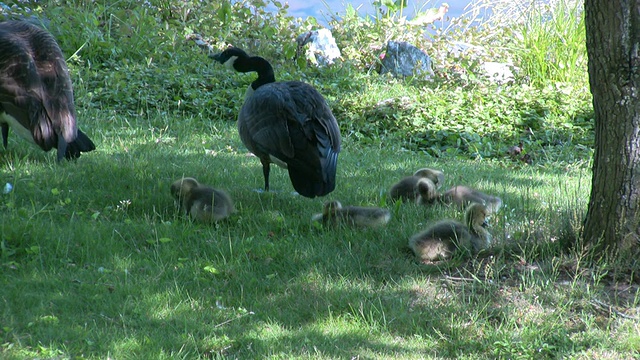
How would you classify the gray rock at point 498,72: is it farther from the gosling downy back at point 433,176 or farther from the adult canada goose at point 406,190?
the adult canada goose at point 406,190

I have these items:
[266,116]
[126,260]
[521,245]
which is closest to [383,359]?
[521,245]

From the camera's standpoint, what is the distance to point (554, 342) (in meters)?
4.01

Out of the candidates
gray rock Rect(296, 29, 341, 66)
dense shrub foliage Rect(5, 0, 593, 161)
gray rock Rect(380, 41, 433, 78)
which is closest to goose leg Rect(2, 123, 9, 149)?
dense shrub foliage Rect(5, 0, 593, 161)

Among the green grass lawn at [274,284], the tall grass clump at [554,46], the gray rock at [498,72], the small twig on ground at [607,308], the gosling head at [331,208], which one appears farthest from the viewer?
the gray rock at [498,72]

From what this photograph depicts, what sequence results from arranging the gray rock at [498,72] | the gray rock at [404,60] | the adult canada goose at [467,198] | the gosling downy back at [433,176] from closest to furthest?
the adult canada goose at [467,198] → the gosling downy back at [433,176] → the gray rock at [498,72] → the gray rock at [404,60]

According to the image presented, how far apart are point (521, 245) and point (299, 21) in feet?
37.4

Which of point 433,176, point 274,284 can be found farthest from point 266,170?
point 274,284

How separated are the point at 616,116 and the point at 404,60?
9630mm

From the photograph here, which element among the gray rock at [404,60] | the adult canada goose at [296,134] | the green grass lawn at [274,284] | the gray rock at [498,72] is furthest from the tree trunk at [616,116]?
the gray rock at [404,60]

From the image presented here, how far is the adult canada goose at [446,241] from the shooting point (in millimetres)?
5125

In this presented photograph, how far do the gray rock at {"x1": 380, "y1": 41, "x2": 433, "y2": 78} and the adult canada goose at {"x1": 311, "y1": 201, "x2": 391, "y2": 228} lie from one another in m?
8.35

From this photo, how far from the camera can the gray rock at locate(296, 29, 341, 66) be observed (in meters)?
13.9

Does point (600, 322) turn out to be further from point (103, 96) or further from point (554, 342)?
point (103, 96)

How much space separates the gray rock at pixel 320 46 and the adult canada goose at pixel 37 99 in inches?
279
